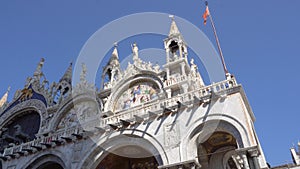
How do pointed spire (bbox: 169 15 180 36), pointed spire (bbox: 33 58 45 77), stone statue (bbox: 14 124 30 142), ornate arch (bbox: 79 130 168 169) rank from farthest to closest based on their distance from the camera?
pointed spire (bbox: 33 58 45 77) → stone statue (bbox: 14 124 30 142) → pointed spire (bbox: 169 15 180 36) → ornate arch (bbox: 79 130 168 169)

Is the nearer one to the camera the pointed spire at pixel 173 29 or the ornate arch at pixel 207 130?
the ornate arch at pixel 207 130

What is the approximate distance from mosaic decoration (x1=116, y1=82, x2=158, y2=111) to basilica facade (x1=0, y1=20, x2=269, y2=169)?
0.08 m

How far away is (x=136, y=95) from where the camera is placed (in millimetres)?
19250

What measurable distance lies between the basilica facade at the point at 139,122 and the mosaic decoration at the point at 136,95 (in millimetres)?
78

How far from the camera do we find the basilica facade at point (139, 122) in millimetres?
12633

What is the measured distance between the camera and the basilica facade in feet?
41.4

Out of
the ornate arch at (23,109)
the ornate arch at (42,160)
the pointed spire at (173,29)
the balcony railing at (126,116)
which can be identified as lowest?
the ornate arch at (42,160)

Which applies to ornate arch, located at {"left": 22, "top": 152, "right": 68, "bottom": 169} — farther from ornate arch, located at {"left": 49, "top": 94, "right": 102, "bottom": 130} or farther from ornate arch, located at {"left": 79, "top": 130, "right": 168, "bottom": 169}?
ornate arch, located at {"left": 49, "top": 94, "right": 102, "bottom": 130}

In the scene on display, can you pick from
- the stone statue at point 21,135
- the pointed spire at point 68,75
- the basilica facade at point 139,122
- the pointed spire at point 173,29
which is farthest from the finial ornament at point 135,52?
the stone statue at point 21,135

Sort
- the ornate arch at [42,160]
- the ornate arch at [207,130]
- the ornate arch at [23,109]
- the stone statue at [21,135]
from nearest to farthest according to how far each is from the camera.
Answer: the ornate arch at [207,130] < the ornate arch at [42,160] < the stone statue at [21,135] < the ornate arch at [23,109]

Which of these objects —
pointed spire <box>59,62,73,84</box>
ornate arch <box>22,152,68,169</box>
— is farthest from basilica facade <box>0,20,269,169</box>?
pointed spire <box>59,62,73,84</box>

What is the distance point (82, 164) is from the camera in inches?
578

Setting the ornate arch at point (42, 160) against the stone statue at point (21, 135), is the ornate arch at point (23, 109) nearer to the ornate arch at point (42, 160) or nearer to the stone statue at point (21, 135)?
the stone statue at point (21, 135)

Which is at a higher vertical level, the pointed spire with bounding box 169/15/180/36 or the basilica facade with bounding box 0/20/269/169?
the pointed spire with bounding box 169/15/180/36
